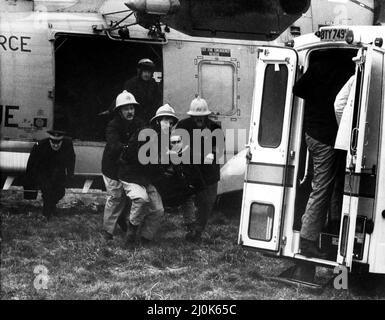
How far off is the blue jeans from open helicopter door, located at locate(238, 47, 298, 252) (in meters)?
0.23

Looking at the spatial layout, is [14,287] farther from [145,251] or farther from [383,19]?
[383,19]

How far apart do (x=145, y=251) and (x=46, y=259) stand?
3.36ft

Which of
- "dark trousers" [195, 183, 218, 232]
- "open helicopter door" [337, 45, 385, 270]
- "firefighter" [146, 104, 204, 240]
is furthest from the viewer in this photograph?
"dark trousers" [195, 183, 218, 232]

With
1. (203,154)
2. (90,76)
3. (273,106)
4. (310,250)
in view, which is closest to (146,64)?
(90,76)

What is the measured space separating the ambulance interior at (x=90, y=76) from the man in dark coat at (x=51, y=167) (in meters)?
0.58

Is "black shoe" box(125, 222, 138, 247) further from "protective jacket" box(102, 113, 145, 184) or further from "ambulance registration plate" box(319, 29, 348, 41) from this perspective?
"ambulance registration plate" box(319, 29, 348, 41)

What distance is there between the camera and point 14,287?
18.0 ft

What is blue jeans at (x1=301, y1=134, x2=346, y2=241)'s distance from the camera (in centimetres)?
560

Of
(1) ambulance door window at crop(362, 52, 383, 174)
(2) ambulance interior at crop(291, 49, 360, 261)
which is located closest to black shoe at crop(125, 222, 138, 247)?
(2) ambulance interior at crop(291, 49, 360, 261)

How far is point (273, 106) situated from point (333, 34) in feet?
2.73

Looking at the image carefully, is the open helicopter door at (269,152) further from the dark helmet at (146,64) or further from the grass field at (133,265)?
the dark helmet at (146,64)

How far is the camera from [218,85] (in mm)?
8828

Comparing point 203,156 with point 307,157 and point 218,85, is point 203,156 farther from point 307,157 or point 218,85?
point 307,157
